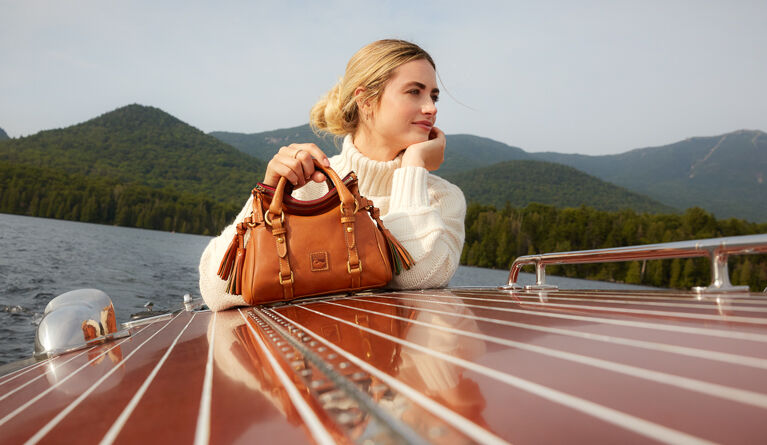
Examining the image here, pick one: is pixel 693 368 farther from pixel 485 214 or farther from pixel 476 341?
pixel 485 214

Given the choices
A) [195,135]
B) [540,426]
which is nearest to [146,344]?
[540,426]

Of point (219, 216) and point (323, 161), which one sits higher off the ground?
point (219, 216)

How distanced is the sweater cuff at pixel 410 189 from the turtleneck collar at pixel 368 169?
337 mm

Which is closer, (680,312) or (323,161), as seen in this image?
(680,312)

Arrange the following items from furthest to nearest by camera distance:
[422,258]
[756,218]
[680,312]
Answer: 1. [756,218]
2. [422,258]
3. [680,312]

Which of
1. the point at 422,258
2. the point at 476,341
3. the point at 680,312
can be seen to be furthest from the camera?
the point at 422,258

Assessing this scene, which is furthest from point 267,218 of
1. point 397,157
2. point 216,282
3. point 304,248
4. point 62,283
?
point 62,283

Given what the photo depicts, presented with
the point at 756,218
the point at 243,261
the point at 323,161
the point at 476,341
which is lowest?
the point at 476,341

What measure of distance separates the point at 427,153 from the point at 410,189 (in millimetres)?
351

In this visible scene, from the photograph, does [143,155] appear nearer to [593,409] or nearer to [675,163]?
[593,409]

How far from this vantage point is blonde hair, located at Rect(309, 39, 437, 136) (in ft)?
8.56

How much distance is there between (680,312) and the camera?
942 millimetres

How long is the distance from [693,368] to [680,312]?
515 millimetres

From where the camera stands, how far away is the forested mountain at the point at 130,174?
34594 mm
